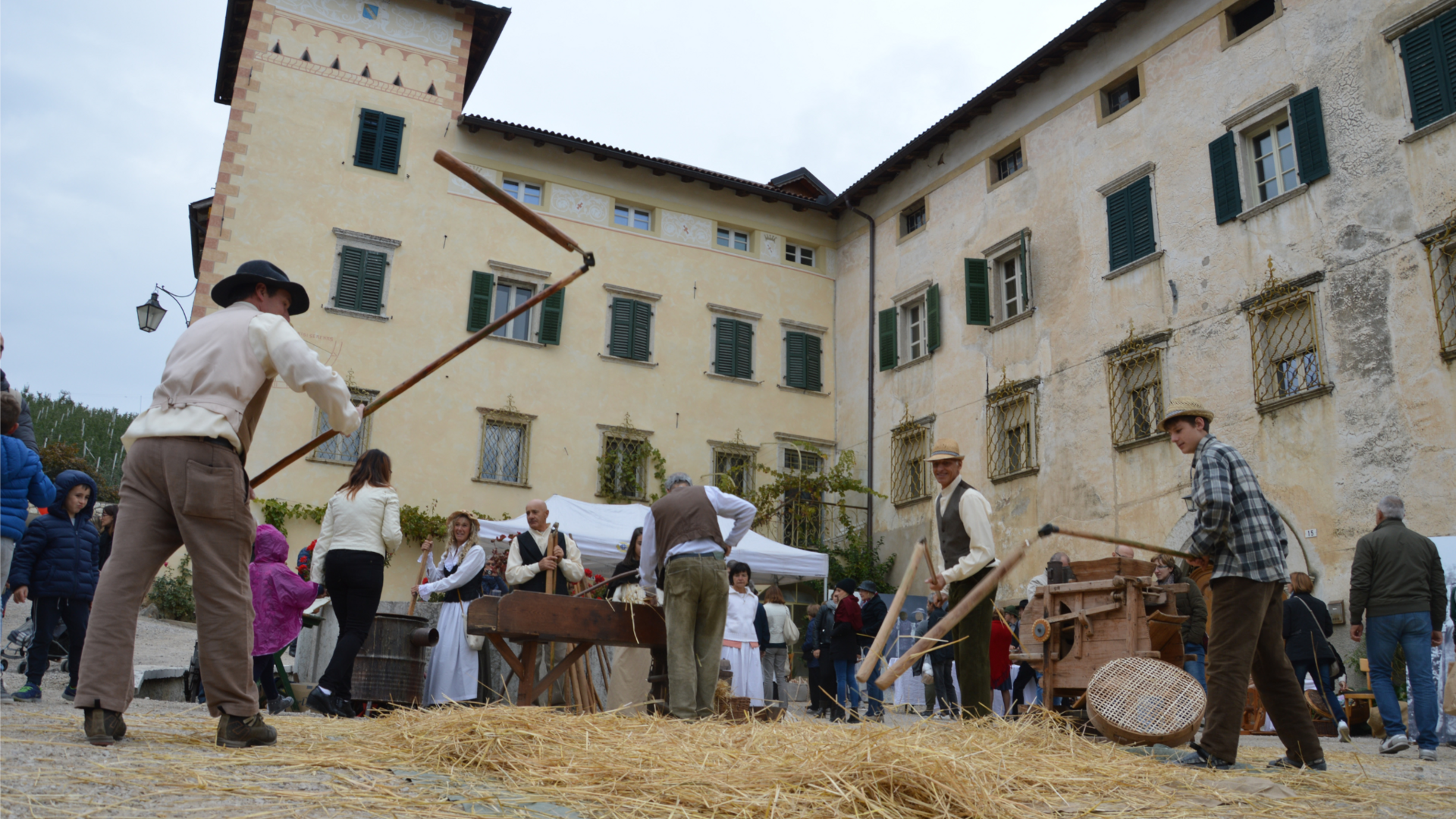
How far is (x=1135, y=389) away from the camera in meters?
16.7

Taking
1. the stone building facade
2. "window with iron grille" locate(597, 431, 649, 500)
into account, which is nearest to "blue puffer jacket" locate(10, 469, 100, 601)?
the stone building facade

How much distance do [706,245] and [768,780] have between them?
2094cm

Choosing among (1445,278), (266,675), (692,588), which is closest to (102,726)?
(692,588)

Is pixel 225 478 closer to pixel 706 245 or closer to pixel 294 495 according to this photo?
pixel 294 495

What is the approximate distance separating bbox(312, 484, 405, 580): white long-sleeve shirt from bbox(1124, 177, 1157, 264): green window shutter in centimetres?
1378

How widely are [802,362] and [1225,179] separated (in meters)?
10.3

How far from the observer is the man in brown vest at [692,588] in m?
6.50

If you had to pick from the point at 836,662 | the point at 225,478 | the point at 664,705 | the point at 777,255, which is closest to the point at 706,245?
the point at 777,255

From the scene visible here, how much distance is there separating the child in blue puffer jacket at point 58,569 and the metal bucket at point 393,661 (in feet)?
5.94

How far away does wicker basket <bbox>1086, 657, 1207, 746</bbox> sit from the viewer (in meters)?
6.17

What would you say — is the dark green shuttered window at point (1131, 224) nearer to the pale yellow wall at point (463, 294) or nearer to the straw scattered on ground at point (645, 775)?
the pale yellow wall at point (463, 294)

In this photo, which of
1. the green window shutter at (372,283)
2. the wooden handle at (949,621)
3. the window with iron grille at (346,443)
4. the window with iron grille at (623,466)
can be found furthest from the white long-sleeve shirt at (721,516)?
the green window shutter at (372,283)

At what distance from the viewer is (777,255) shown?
80.1 ft

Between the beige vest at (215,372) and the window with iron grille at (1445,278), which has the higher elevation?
the window with iron grille at (1445,278)
